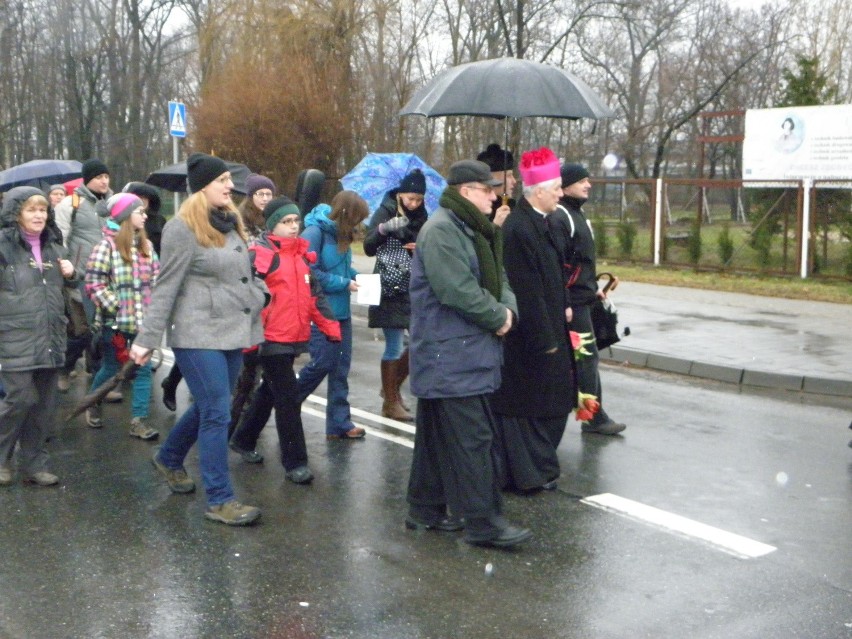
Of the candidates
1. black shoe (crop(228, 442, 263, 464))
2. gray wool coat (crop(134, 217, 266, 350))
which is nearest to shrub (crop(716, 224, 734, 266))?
black shoe (crop(228, 442, 263, 464))

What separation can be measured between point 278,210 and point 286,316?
0.61 meters

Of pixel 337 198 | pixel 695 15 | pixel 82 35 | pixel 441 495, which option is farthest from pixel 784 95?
pixel 82 35

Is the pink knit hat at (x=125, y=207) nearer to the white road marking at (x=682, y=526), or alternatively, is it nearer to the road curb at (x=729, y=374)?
the white road marking at (x=682, y=526)

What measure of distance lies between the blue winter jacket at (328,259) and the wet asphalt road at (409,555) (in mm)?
953

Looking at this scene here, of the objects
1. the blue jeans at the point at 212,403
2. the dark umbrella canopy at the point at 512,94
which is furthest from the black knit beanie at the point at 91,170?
the blue jeans at the point at 212,403

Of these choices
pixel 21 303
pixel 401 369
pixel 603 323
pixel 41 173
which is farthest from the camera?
pixel 41 173

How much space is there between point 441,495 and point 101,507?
1.81 meters

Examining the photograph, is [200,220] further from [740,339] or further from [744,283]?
[744,283]

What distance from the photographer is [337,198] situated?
7.23 meters

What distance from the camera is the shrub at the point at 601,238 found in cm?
2122

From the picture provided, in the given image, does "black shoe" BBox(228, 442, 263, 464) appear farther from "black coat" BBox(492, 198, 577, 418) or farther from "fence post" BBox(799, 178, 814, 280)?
"fence post" BBox(799, 178, 814, 280)

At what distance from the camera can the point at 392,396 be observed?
26.3 ft

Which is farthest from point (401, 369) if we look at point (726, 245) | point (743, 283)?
point (726, 245)

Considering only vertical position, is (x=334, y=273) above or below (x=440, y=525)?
above
